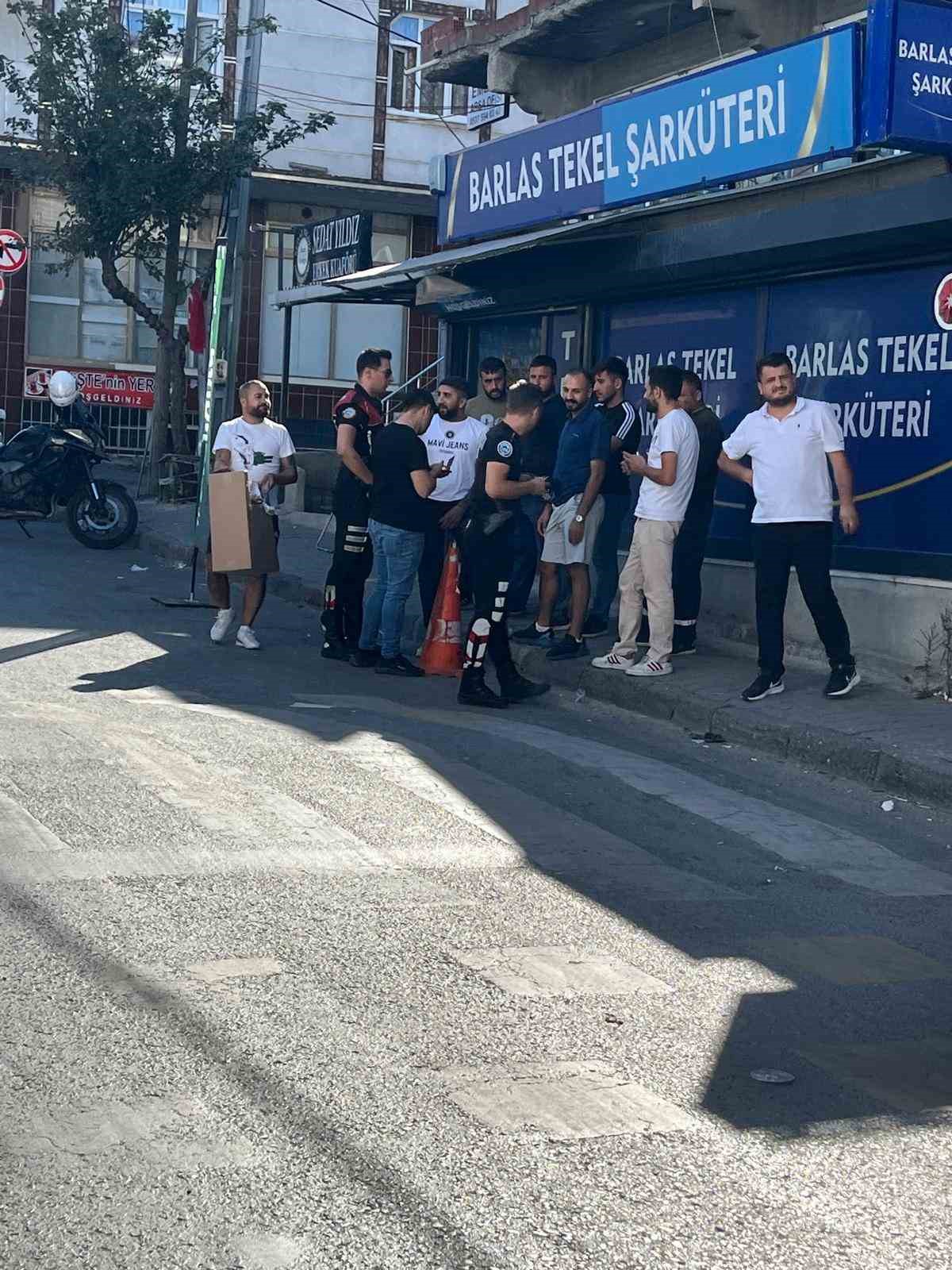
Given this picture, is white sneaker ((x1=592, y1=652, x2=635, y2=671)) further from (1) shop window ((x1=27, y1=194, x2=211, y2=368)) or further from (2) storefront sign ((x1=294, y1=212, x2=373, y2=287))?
(1) shop window ((x1=27, y1=194, x2=211, y2=368))

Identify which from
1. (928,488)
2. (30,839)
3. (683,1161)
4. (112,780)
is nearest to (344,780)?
(112,780)

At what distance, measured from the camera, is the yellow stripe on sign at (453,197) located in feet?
51.6

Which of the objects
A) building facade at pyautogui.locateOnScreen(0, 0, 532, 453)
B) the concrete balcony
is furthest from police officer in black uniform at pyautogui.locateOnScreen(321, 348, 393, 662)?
building facade at pyautogui.locateOnScreen(0, 0, 532, 453)

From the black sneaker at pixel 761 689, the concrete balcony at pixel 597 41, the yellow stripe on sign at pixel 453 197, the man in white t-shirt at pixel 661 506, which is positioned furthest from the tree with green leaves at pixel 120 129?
the black sneaker at pixel 761 689

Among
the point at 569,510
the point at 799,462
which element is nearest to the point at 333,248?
the point at 569,510

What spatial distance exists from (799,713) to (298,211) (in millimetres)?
22349

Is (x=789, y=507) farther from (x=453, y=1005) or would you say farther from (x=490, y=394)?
(x=453, y=1005)

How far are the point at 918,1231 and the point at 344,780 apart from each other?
13.9 feet

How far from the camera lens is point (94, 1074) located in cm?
388

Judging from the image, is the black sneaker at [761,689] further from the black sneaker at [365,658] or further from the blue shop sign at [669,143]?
the blue shop sign at [669,143]

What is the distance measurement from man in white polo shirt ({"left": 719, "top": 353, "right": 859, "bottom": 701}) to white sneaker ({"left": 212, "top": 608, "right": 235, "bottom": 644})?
366cm

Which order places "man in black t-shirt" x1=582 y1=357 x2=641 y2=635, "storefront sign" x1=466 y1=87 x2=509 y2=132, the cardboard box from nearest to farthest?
the cardboard box → "man in black t-shirt" x1=582 y1=357 x2=641 y2=635 → "storefront sign" x1=466 y1=87 x2=509 y2=132

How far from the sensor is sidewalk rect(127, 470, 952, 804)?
8320mm

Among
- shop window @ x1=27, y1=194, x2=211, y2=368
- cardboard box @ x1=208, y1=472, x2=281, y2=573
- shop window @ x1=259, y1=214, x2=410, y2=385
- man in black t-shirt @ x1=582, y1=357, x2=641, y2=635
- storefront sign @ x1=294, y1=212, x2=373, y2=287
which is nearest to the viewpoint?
cardboard box @ x1=208, y1=472, x2=281, y2=573
